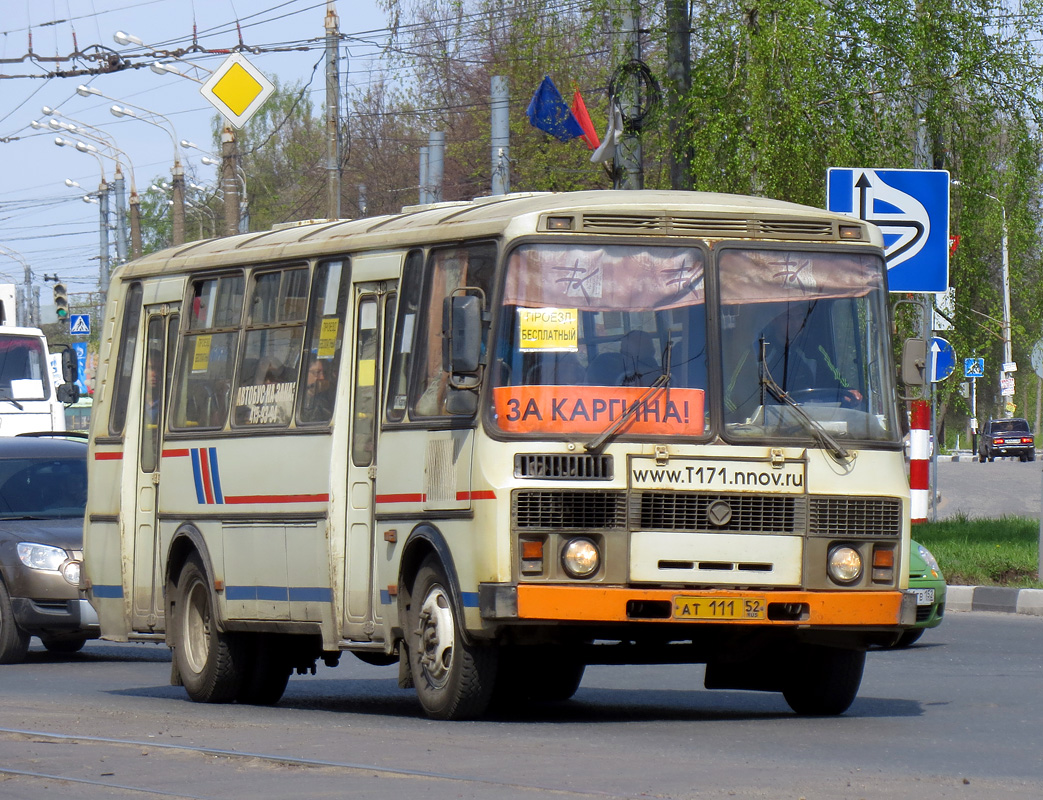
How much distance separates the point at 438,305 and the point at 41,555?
259 inches

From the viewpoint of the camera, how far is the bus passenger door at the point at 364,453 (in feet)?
35.0

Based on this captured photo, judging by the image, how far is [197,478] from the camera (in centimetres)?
Answer: 1215

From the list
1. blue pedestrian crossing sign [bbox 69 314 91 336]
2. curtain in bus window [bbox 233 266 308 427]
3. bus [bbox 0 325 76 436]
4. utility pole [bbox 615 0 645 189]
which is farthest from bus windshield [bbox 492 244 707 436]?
blue pedestrian crossing sign [bbox 69 314 91 336]

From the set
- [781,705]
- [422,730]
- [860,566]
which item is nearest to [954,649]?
[781,705]

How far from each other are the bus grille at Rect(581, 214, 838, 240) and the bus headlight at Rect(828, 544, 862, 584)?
1.57 metres

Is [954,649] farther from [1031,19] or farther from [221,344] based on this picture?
[1031,19]

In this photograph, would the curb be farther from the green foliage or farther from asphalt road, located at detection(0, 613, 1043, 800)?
asphalt road, located at detection(0, 613, 1043, 800)

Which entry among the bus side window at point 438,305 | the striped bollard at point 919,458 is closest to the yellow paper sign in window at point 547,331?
the bus side window at point 438,305

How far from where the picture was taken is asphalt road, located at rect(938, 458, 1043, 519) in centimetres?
3422

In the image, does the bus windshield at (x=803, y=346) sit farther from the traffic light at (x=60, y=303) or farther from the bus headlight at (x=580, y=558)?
the traffic light at (x=60, y=303)

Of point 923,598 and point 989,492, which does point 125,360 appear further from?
point 989,492

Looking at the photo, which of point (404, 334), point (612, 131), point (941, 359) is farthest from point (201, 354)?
point (941, 359)

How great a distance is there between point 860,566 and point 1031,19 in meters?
12.5

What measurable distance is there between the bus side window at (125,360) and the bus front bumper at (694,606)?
458cm
